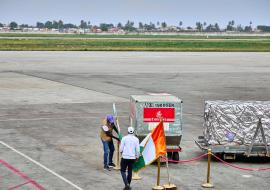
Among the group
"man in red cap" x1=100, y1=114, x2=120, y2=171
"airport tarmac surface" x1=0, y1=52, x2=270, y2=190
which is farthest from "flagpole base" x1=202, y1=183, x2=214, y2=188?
"man in red cap" x1=100, y1=114, x2=120, y2=171

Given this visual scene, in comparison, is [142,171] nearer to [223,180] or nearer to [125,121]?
[223,180]

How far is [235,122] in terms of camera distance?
22.1 meters

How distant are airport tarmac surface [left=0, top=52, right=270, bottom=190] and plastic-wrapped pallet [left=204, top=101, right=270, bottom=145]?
37.6 inches

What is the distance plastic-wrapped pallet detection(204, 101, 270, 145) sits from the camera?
21984 millimetres

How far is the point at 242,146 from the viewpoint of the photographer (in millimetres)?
21922

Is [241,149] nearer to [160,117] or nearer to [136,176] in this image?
[160,117]

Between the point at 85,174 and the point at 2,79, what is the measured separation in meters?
34.0

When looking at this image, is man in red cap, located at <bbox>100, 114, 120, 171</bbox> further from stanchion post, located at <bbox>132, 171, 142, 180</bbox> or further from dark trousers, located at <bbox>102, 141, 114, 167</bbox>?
stanchion post, located at <bbox>132, 171, 142, 180</bbox>

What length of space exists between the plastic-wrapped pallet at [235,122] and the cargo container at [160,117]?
1.32 meters

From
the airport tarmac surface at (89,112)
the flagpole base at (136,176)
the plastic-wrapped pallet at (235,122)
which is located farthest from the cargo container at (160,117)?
the flagpole base at (136,176)

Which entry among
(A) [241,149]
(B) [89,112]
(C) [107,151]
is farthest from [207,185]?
(B) [89,112]

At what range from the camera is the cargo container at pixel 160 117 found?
71.2ft

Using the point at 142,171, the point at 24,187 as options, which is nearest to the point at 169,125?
the point at 142,171

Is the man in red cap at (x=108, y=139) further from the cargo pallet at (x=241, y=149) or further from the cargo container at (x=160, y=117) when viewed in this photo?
the cargo pallet at (x=241, y=149)
